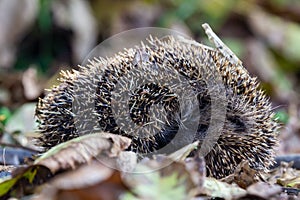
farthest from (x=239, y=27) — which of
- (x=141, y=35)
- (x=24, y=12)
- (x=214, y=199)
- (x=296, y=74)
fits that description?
(x=214, y=199)

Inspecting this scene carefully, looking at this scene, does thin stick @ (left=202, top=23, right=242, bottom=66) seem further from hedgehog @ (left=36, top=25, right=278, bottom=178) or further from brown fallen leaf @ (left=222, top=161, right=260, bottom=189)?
brown fallen leaf @ (left=222, top=161, right=260, bottom=189)

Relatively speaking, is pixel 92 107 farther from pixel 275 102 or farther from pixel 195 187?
pixel 275 102

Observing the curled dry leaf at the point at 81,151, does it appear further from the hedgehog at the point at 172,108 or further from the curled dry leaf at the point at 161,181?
the hedgehog at the point at 172,108

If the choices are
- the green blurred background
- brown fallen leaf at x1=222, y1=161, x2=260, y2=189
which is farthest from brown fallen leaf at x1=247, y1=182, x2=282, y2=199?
the green blurred background

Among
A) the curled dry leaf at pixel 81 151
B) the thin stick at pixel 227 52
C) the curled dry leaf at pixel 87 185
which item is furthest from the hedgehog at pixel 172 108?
the curled dry leaf at pixel 87 185

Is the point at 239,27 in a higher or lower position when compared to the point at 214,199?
higher

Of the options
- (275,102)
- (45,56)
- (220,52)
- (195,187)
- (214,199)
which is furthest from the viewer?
(45,56)
